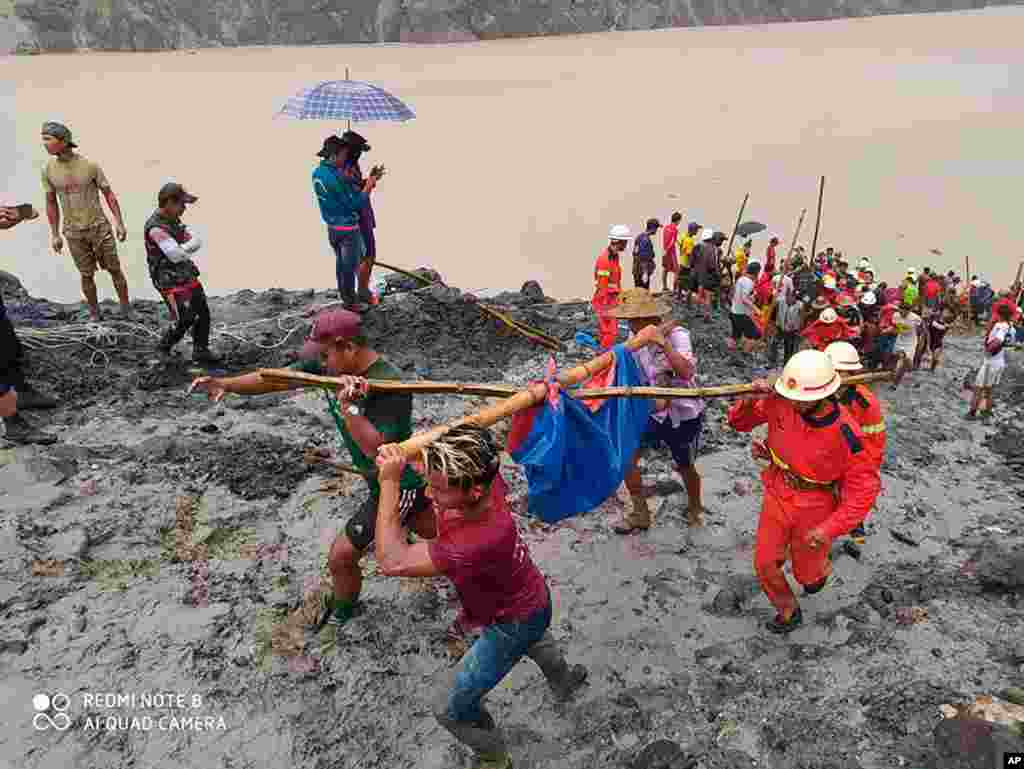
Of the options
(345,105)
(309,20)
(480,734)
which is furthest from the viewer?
Answer: (309,20)

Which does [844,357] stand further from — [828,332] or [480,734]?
[828,332]

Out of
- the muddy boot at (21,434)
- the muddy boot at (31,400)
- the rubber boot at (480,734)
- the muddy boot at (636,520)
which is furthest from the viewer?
the muddy boot at (31,400)

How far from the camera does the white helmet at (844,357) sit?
14.1 ft

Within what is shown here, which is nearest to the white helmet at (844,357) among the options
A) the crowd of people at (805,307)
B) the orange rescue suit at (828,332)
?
the crowd of people at (805,307)

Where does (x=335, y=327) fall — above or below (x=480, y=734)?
above

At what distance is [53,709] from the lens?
12.2 ft

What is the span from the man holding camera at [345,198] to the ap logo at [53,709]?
496 centimetres

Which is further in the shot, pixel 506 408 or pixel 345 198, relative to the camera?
pixel 345 198

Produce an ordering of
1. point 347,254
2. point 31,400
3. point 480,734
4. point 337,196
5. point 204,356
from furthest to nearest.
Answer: point 347,254 → point 337,196 → point 204,356 → point 31,400 → point 480,734

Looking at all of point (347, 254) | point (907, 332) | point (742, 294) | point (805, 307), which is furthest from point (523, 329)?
point (907, 332)

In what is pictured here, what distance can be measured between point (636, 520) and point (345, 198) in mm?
4427

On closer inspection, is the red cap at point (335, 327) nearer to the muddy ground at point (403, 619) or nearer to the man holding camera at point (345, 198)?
the muddy ground at point (403, 619)

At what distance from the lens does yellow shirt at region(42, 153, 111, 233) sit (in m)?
7.18

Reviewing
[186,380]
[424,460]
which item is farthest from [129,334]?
[424,460]
